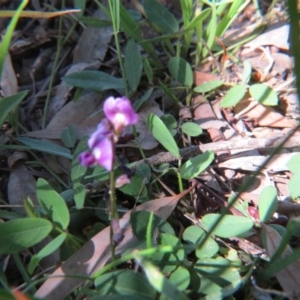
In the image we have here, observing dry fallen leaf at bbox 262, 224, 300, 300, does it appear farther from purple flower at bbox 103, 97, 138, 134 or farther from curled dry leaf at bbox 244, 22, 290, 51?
curled dry leaf at bbox 244, 22, 290, 51

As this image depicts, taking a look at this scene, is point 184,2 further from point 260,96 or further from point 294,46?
point 294,46

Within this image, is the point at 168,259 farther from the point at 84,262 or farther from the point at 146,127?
the point at 146,127

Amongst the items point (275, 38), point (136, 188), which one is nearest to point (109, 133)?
point (136, 188)

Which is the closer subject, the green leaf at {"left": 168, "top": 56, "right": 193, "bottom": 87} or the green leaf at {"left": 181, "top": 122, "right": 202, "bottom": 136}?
the green leaf at {"left": 181, "top": 122, "right": 202, "bottom": 136}

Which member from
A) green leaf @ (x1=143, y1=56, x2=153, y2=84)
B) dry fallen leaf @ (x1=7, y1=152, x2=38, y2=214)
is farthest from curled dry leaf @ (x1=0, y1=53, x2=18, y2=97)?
green leaf @ (x1=143, y1=56, x2=153, y2=84)

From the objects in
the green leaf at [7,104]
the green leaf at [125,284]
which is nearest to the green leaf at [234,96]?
the green leaf at [7,104]

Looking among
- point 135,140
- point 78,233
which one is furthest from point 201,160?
point 78,233
